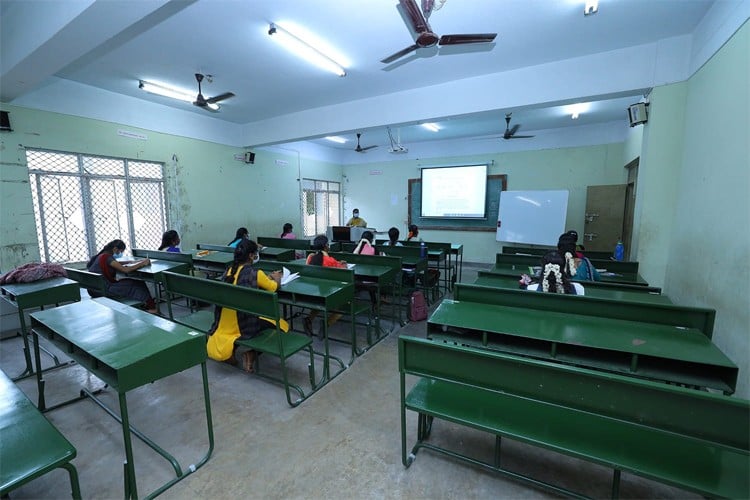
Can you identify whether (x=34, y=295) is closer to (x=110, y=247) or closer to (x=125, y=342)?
(x=110, y=247)

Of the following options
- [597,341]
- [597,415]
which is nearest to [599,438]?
[597,415]

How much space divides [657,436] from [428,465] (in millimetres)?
1124

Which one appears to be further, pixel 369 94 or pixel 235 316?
pixel 369 94

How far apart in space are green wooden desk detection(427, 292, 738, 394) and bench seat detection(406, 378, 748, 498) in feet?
1.10

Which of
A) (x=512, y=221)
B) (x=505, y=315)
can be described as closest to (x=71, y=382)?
(x=505, y=315)

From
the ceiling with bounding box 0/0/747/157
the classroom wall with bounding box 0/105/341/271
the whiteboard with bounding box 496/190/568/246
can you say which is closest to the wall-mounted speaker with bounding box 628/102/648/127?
the ceiling with bounding box 0/0/747/157

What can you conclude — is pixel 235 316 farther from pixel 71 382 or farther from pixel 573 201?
pixel 573 201

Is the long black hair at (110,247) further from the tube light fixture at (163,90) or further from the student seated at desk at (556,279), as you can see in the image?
the student seated at desk at (556,279)

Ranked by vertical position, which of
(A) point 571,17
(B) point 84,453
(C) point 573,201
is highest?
(A) point 571,17

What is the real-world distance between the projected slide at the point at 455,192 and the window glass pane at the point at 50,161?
23.2ft

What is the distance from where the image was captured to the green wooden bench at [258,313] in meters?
2.32

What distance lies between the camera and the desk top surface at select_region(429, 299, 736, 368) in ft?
5.45

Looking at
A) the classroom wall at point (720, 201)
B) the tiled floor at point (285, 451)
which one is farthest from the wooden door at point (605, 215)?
the tiled floor at point (285, 451)

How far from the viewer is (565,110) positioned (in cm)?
577
